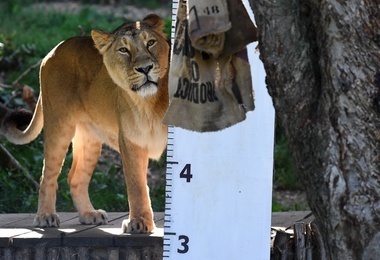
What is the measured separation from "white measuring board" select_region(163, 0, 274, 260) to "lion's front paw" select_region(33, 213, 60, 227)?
85 cm

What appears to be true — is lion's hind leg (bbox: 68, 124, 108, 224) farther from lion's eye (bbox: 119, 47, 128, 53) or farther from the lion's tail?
lion's eye (bbox: 119, 47, 128, 53)

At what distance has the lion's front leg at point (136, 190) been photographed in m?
4.08

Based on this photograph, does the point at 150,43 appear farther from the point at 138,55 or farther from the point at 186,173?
the point at 186,173

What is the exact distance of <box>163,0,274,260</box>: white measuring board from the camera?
3732 mm

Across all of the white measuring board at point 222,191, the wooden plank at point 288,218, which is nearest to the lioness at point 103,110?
the white measuring board at point 222,191

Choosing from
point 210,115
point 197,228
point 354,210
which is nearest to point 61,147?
point 197,228

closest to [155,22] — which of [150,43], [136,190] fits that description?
[150,43]

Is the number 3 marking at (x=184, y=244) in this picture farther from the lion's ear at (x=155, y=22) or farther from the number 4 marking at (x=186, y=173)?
the lion's ear at (x=155, y=22)

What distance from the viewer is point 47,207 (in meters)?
4.52

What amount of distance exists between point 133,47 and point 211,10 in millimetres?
1655

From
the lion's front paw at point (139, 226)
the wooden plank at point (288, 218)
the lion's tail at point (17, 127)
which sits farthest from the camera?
the lion's tail at point (17, 127)

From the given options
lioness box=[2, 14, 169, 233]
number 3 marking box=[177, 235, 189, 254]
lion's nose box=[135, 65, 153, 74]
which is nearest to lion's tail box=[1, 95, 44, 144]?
lioness box=[2, 14, 169, 233]

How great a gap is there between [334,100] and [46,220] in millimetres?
2346

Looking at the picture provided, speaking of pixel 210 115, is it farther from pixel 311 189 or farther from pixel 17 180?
pixel 17 180
